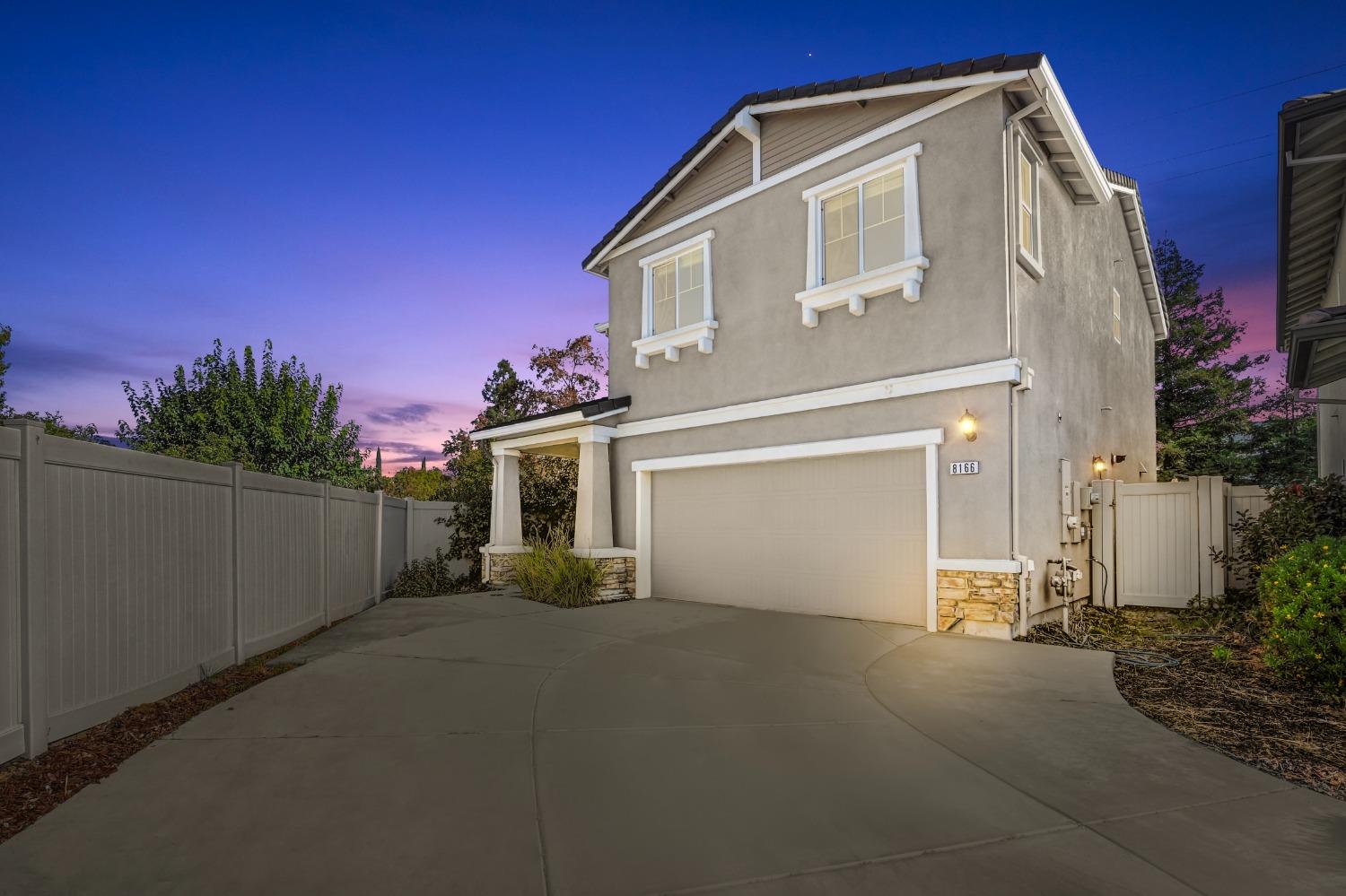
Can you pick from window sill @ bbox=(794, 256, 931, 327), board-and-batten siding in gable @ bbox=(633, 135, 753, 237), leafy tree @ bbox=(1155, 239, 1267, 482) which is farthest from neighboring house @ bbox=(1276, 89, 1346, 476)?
leafy tree @ bbox=(1155, 239, 1267, 482)

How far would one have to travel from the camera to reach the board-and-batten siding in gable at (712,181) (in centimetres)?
1192

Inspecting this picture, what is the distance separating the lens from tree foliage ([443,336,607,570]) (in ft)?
51.7

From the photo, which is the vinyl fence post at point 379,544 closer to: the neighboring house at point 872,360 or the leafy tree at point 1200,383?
the neighboring house at point 872,360

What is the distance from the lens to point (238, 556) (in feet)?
22.5

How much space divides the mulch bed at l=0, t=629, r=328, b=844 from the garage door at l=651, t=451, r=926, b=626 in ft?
23.4

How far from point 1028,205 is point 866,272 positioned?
2257 millimetres

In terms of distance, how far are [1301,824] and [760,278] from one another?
9.26 m

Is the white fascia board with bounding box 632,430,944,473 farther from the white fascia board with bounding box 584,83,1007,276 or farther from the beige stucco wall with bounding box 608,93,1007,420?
the white fascia board with bounding box 584,83,1007,276

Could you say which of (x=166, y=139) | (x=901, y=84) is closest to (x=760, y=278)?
(x=901, y=84)

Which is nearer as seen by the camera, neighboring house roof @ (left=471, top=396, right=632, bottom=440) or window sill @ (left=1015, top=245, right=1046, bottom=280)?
window sill @ (left=1015, top=245, right=1046, bottom=280)

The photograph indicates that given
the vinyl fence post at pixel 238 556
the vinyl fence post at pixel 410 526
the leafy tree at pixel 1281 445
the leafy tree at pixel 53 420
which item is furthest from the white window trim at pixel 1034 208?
the leafy tree at pixel 1281 445

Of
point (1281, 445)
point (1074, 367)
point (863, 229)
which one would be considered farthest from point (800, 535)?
point (1281, 445)

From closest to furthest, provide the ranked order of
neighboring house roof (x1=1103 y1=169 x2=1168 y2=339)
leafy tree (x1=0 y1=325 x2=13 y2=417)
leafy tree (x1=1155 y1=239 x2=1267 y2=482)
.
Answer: neighboring house roof (x1=1103 y1=169 x2=1168 y2=339) → leafy tree (x1=0 y1=325 x2=13 y2=417) → leafy tree (x1=1155 y1=239 x2=1267 y2=482)

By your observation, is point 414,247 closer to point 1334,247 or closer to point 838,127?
point 838,127
